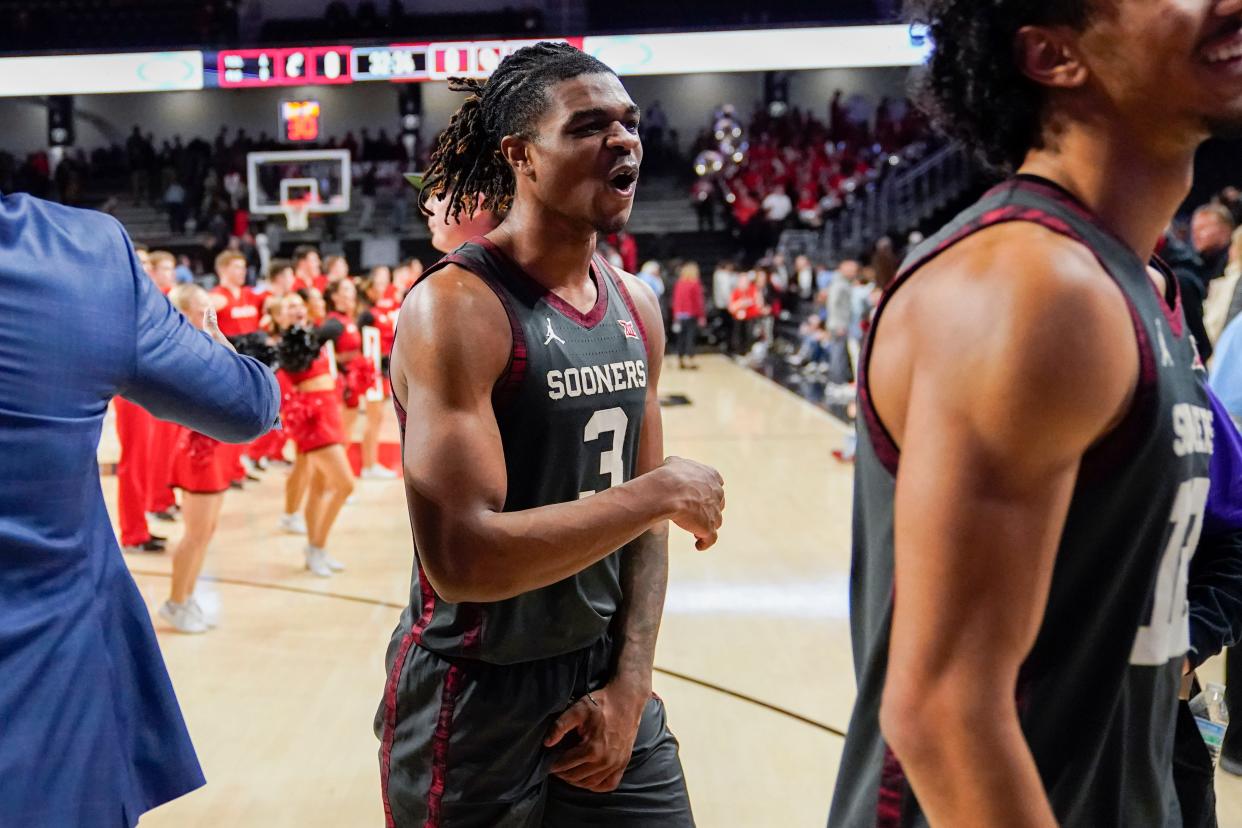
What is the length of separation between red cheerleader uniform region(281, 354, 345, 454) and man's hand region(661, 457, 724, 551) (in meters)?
4.77

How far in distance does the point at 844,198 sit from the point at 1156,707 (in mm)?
21435

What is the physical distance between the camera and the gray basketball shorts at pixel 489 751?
1.90m

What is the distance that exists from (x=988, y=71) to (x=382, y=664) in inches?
167

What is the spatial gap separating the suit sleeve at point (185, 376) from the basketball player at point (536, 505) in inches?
9.4

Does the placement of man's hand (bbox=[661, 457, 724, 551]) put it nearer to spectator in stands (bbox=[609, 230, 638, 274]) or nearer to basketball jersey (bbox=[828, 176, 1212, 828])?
basketball jersey (bbox=[828, 176, 1212, 828])

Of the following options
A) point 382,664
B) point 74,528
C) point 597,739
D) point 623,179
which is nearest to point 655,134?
point 382,664

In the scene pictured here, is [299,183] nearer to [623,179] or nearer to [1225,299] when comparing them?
[1225,299]

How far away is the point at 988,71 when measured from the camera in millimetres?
1077

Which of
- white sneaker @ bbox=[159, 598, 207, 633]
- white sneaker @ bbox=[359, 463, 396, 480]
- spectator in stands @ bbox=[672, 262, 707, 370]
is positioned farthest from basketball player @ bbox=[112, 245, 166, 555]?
spectator in stands @ bbox=[672, 262, 707, 370]

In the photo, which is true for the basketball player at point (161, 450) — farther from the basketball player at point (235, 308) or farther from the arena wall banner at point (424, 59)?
the arena wall banner at point (424, 59)

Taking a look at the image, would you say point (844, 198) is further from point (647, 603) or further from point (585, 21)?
point (647, 603)

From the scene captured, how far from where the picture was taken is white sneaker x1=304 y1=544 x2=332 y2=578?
634cm

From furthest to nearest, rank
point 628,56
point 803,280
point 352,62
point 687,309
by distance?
point 803,280 < point 687,309 < point 352,62 < point 628,56

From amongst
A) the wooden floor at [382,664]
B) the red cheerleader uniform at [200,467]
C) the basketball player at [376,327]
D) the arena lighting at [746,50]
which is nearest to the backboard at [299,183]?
the arena lighting at [746,50]
